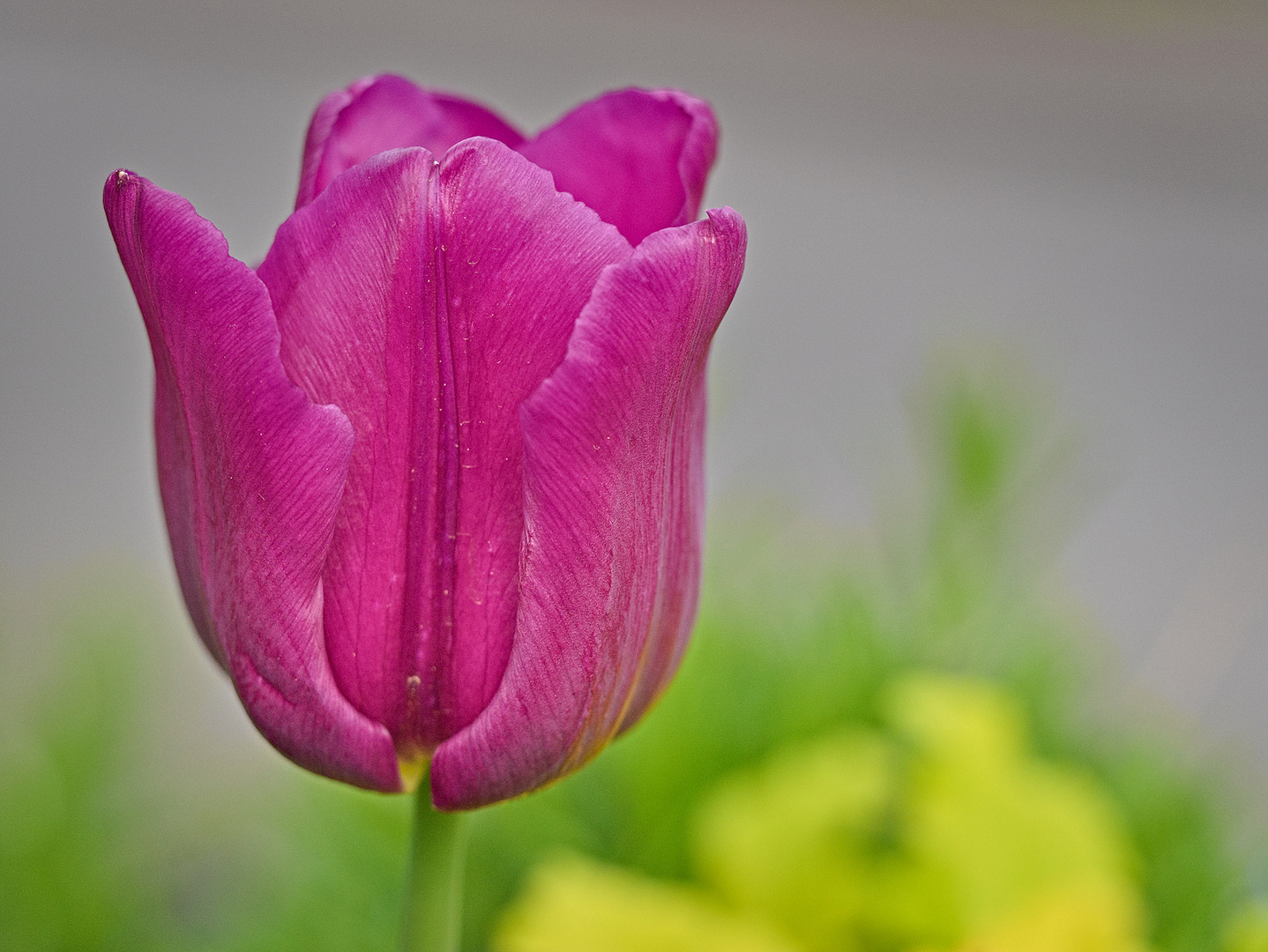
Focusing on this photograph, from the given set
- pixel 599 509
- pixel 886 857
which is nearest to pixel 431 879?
pixel 599 509

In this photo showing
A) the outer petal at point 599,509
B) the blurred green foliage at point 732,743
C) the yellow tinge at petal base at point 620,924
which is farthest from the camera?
the blurred green foliage at point 732,743

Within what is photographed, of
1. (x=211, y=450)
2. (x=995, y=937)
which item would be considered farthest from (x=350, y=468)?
(x=995, y=937)

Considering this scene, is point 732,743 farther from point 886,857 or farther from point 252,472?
point 252,472

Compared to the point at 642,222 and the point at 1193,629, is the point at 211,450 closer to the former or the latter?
the point at 642,222

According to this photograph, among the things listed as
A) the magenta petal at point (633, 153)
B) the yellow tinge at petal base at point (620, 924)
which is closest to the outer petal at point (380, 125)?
the magenta petal at point (633, 153)

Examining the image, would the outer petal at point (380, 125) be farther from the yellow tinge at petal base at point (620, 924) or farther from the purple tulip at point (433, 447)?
the yellow tinge at petal base at point (620, 924)

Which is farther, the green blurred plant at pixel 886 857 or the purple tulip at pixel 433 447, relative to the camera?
the green blurred plant at pixel 886 857
